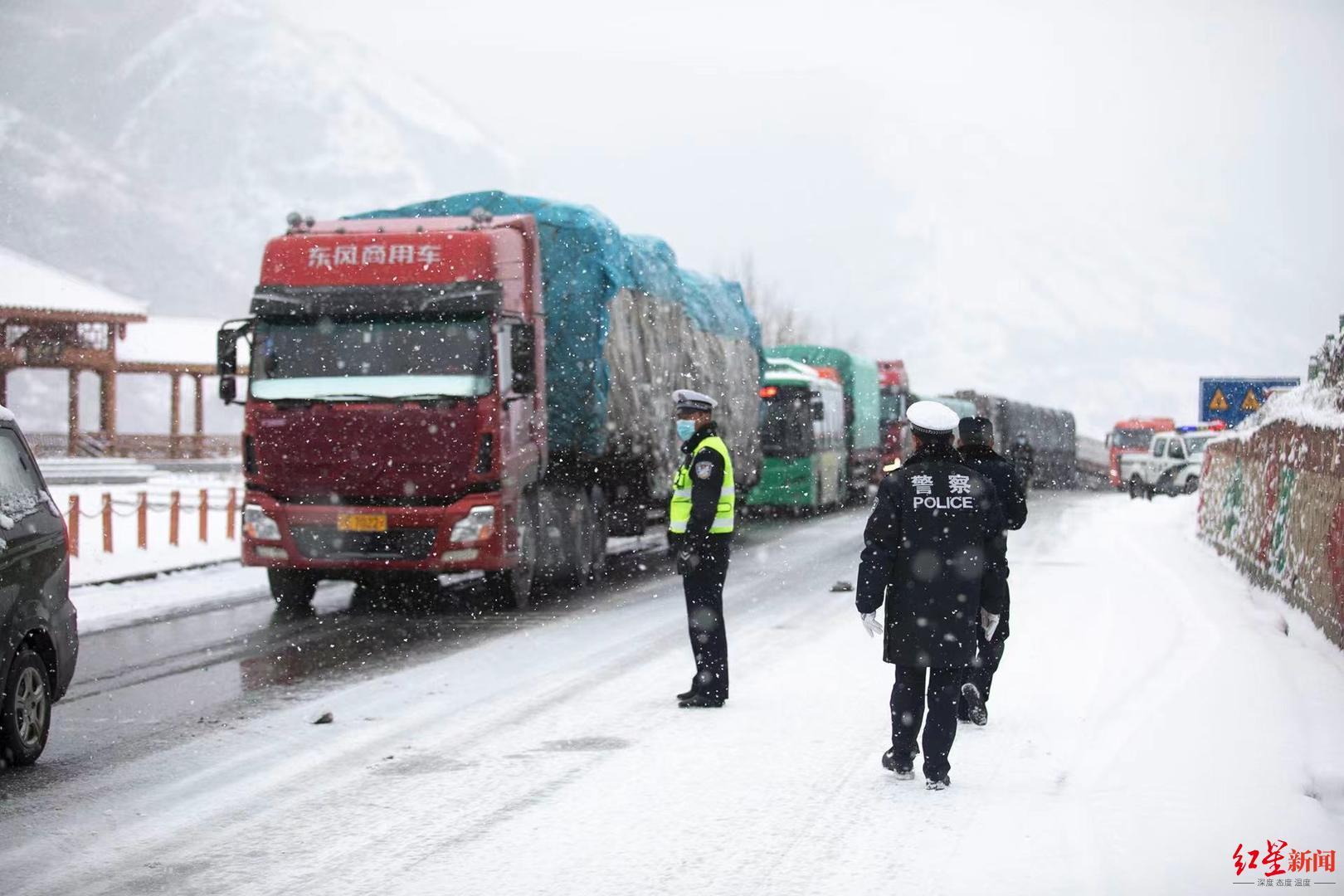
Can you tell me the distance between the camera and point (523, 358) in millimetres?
13625

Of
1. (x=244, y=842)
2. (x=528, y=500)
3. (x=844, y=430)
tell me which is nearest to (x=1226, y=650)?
(x=528, y=500)

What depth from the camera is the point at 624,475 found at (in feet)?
59.2

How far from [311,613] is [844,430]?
24250 mm

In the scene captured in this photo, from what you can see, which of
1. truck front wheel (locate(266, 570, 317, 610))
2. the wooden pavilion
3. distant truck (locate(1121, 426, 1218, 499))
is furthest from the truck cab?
the wooden pavilion

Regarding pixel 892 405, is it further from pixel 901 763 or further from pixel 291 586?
pixel 901 763

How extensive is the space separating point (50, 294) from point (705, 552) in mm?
45210

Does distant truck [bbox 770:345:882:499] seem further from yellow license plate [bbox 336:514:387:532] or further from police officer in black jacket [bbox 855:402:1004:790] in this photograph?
police officer in black jacket [bbox 855:402:1004:790]

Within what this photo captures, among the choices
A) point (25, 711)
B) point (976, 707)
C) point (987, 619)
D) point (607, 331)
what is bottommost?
point (976, 707)

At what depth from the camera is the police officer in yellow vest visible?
9055mm

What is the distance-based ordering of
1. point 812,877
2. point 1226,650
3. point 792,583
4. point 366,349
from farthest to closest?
point 792,583 → point 366,349 → point 1226,650 → point 812,877

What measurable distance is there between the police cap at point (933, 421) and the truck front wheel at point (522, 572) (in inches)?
299

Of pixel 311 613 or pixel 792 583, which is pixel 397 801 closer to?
pixel 311 613

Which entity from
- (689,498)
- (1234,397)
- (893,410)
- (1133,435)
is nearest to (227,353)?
(689,498)

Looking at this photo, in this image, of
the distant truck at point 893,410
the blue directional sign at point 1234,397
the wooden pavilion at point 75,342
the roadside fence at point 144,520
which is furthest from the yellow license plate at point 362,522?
the wooden pavilion at point 75,342
